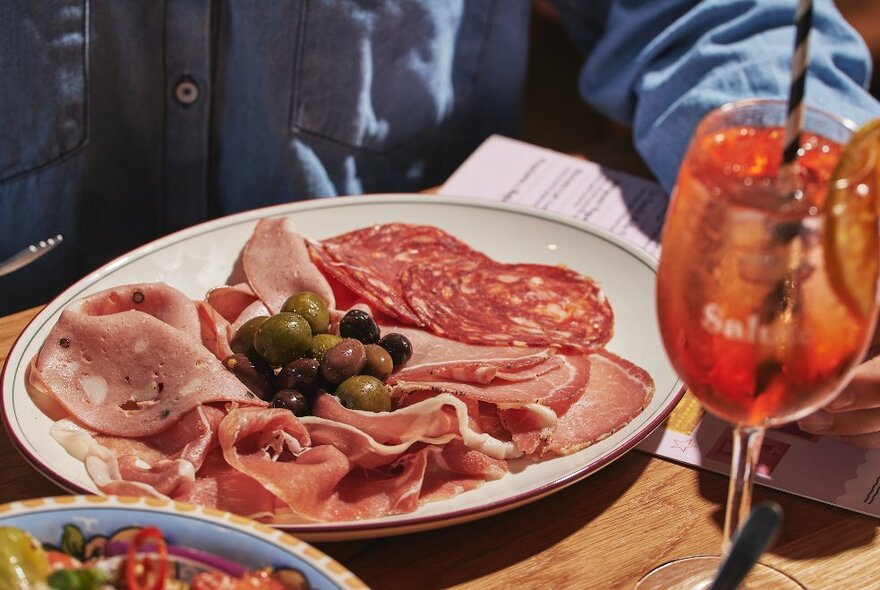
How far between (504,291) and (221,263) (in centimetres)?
36

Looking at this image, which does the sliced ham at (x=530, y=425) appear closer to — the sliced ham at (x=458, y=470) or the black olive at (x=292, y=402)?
the sliced ham at (x=458, y=470)

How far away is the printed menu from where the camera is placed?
964 millimetres

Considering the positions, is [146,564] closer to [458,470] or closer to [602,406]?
[458,470]

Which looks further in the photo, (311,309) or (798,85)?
(311,309)

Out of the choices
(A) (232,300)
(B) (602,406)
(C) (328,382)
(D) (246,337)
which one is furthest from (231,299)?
(B) (602,406)

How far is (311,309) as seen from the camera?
1.10 metres

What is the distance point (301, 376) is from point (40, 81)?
814 millimetres

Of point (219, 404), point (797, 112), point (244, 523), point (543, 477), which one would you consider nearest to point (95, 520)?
point (244, 523)

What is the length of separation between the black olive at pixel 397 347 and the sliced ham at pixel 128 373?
0.15 m

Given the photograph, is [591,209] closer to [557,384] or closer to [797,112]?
[557,384]

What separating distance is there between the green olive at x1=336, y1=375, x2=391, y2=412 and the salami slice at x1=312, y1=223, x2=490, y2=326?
0.55 feet

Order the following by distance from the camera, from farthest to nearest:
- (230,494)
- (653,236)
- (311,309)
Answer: (653,236) → (311,309) → (230,494)

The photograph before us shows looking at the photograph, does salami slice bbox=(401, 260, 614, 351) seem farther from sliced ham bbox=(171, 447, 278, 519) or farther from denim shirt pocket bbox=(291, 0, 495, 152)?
denim shirt pocket bbox=(291, 0, 495, 152)

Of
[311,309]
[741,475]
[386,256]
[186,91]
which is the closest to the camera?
[741,475]
